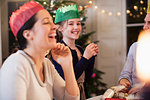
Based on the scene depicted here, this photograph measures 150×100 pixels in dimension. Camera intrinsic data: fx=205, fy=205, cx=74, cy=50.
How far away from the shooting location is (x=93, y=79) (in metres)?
3.50

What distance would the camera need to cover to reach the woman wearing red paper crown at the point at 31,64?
856mm

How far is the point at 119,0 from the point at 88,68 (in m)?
3.08

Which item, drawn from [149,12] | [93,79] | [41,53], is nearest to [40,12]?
[41,53]

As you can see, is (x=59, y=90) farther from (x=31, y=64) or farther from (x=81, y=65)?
(x=81, y=65)

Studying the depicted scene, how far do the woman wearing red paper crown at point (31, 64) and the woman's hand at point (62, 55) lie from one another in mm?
18

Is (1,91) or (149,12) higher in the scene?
(149,12)

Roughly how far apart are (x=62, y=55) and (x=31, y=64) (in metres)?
0.23

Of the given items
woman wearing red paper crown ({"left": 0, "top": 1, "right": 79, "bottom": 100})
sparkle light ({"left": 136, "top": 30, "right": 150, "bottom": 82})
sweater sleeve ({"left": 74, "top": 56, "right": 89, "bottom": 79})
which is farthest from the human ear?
sparkle light ({"left": 136, "top": 30, "right": 150, "bottom": 82})

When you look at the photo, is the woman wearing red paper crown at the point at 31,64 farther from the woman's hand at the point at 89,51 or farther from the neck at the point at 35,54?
the woman's hand at the point at 89,51

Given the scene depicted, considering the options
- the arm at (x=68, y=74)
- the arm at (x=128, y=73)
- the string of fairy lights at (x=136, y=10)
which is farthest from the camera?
the string of fairy lights at (x=136, y=10)

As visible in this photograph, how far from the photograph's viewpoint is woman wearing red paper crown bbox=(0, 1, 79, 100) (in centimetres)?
86

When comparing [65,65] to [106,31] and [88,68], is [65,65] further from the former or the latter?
[106,31]

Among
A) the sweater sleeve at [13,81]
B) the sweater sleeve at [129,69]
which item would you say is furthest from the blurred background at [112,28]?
the sweater sleeve at [13,81]

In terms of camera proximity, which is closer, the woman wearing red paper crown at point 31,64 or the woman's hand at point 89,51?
the woman wearing red paper crown at point 31,64
